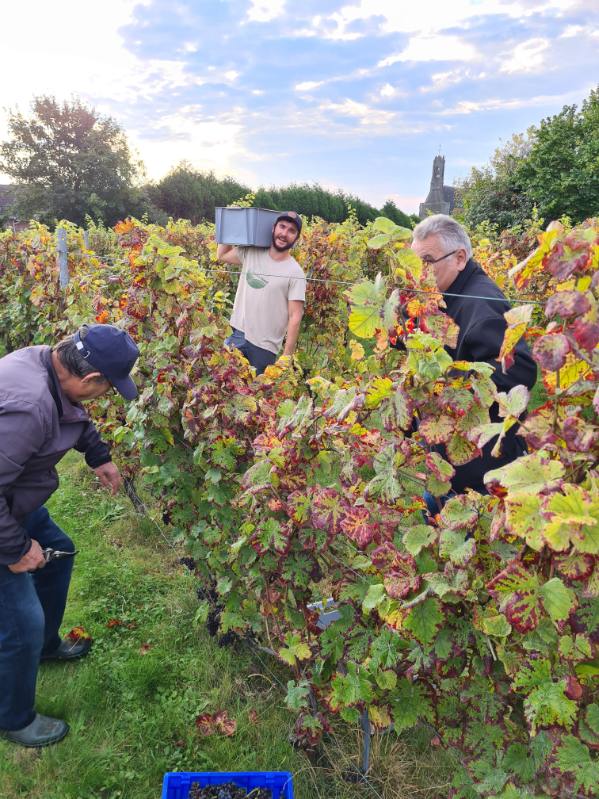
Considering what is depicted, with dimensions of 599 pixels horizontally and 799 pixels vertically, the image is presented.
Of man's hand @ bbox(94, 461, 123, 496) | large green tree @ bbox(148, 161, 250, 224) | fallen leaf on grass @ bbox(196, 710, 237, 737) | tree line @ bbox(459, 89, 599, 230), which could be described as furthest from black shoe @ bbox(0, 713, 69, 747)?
large green tree @ bbox(148, 161, 250, 224)

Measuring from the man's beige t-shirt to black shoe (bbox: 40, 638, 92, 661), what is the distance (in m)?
2.28

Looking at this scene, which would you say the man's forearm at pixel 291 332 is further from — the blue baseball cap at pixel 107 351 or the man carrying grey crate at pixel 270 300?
the blue baseball cap at pixel 107 351

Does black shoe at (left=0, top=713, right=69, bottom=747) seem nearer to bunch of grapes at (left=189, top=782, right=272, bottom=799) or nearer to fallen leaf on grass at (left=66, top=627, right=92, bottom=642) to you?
fallen leaf on grass at (left=66, top=627, right=92, bottom=642)

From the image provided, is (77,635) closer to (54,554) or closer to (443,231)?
(54,554)

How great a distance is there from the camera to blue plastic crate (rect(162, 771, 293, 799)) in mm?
1908

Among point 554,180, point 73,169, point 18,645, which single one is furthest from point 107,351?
point 73,169

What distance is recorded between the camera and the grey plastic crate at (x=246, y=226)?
13.8 ft

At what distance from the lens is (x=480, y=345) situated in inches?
86.1

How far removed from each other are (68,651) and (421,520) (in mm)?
2095

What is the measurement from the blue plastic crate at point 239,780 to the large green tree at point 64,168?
35542 mm

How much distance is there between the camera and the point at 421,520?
4.99ft

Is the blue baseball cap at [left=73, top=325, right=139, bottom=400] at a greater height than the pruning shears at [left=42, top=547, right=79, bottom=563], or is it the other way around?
the blue baseball cap at [left=73, top=325, right=139, bottom=400]

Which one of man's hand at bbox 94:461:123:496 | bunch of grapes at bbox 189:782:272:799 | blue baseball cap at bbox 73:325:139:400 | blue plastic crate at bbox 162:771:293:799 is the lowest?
bunch of grapes at bbox 189:782:272:799

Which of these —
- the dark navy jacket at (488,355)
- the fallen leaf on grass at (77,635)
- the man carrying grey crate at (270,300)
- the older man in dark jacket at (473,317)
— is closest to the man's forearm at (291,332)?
the man carrying grey crate at (270,300)
